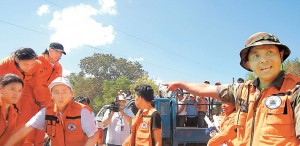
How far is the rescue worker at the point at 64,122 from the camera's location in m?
3.05

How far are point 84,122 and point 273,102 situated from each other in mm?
1784

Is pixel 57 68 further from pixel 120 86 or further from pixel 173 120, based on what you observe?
pixel 120 86

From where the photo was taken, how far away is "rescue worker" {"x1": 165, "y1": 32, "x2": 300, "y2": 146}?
206 centimetres

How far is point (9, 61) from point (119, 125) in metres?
3.10

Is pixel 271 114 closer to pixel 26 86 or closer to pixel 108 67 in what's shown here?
pixel 26 86

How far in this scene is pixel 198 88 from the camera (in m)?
2.73

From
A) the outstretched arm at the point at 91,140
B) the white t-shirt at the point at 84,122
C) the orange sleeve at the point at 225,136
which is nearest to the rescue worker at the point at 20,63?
the white t-shirt at the point at 84,122

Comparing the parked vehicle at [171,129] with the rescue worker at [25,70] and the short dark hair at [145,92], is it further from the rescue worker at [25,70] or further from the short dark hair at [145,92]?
the rescue worker at [25,70]

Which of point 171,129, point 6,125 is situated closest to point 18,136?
point 6,125

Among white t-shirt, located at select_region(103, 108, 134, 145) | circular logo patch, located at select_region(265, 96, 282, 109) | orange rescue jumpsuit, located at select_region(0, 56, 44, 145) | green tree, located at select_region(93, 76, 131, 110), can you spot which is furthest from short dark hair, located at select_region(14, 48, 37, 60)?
green tree, located at select_region(93, 76, 131, 110)

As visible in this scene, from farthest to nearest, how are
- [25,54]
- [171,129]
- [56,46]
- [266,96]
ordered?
[171,129] < [56,46] < [25,54] < [266,96]

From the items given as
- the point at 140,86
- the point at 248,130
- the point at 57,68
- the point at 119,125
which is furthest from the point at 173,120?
the point at 248,130

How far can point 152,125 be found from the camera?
4480 millimetres

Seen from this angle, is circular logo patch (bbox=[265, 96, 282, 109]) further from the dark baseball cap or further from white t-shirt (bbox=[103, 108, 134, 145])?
white t-shirt (bbox=[103, 108, 134, 145])
